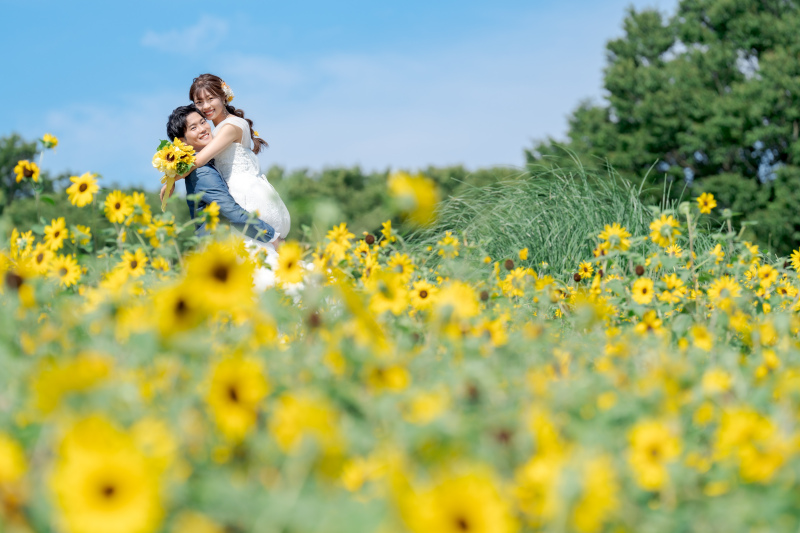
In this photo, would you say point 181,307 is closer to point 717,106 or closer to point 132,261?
point 132,261

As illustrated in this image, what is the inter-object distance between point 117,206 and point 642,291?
2276 millimetres

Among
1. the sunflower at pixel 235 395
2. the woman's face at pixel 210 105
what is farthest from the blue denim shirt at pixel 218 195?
the sunflower at pixel 235 395

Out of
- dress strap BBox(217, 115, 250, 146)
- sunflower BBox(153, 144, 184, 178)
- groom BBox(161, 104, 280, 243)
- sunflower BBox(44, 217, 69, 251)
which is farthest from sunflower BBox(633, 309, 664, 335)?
dress strap BBox(217, 115, 250, 146)

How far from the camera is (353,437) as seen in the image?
1255 millimetres

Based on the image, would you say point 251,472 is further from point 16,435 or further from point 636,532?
point 636,532

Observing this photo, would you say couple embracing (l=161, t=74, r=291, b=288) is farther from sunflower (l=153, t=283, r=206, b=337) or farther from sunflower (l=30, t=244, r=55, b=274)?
sunflower (l=153, t=283, r=206, b=337)

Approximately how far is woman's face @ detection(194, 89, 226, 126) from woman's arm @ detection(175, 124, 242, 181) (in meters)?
0.37

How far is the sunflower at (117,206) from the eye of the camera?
124 inches

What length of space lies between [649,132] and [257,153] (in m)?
19.4

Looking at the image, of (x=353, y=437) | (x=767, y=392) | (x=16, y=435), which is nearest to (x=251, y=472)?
(x=353, y=437)

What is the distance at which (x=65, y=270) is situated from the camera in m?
3.24

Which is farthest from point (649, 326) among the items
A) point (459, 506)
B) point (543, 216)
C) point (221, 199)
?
point (543, 216)

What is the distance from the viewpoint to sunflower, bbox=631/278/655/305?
3010 millimetres

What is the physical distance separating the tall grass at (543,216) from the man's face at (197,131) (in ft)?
6.45
